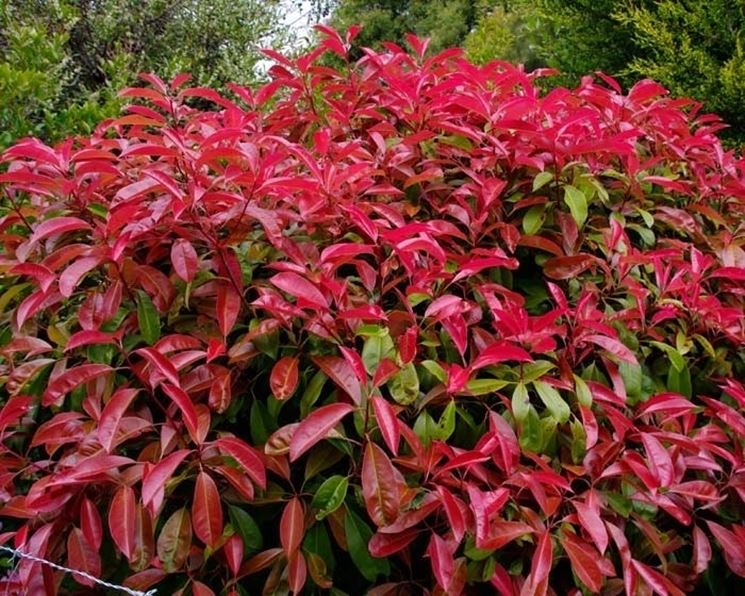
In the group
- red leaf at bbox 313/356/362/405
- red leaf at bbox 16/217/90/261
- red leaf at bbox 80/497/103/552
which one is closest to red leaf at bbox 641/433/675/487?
red leaf at bbox 313/356/362/405

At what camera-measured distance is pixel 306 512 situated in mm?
1410

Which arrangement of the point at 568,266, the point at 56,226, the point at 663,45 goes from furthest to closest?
the point at 663,45, the point at 568,266, the point at 56,226

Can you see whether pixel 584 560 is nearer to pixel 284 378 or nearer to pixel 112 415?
pixel 284 378

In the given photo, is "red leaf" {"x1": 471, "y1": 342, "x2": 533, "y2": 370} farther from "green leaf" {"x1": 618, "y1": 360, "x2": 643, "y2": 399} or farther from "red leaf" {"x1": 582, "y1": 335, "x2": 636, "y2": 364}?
"green leaf" {"x1": 618, "y1": 360, "x2": 643, "y2": 399}

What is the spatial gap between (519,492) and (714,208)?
3.68ft

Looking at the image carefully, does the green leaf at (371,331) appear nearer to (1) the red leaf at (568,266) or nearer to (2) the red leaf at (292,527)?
(2) the red leaf at (292,527)

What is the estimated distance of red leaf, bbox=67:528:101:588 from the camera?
1372 millimetres

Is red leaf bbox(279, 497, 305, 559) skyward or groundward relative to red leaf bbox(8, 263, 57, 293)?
groundward

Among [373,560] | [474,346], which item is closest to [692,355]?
[474,346]

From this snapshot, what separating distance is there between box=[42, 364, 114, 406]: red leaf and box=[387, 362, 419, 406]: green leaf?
0.53 metres

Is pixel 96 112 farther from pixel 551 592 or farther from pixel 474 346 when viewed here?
pixel 551 592

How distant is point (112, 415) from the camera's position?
1356 millimetres

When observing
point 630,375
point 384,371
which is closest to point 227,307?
point 384,371

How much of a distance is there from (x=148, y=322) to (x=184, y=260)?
0.48 feet
